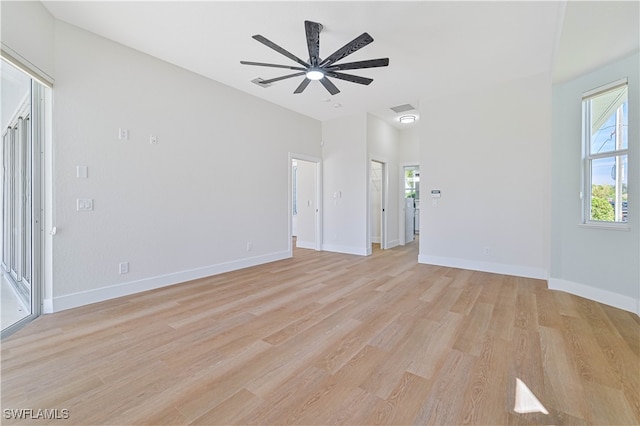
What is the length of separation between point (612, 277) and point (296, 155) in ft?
17.0

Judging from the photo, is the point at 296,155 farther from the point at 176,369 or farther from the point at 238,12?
the point at 176,369

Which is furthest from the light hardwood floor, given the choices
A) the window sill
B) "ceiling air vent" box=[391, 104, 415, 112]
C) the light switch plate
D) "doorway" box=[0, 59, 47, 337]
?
"ceiling air vent" box=[391, 104, 415, 112]

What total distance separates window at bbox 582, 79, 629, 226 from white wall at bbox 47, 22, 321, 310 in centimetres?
473

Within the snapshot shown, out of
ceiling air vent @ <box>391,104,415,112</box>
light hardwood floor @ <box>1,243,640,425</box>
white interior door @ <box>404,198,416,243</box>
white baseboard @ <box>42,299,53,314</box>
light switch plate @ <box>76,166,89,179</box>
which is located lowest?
light hardwood floor @ <box>1,243,640,425</box>

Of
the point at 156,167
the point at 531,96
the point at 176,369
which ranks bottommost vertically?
the point at 176,369

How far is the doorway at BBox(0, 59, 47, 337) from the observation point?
280cm

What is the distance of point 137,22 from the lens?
9.55 feet

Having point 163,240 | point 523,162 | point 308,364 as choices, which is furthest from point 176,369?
point 523,162

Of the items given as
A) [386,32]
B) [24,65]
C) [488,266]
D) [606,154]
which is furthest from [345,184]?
[24,65]

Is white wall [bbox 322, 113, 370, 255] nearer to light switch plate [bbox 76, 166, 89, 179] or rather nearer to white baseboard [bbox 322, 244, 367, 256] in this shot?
white baseboard [bbox 322, 244, 367, 256]

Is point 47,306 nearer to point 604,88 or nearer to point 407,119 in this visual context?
point 604,88

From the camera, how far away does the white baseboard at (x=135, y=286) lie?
2920 mm

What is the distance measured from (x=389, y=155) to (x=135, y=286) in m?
5.93

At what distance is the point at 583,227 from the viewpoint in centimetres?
334
